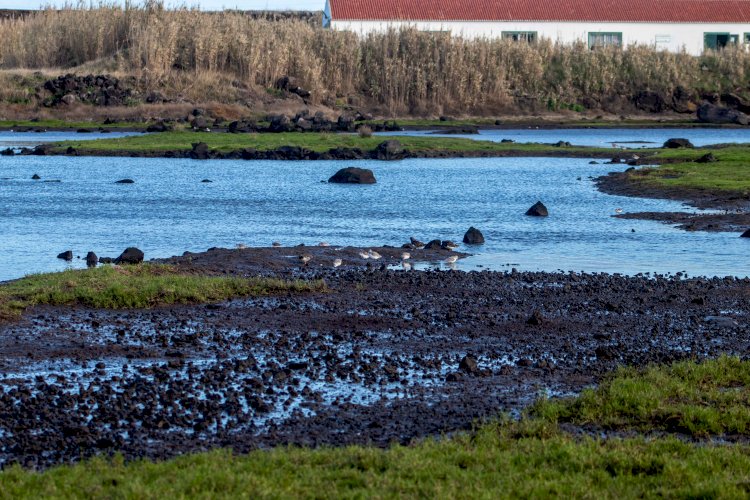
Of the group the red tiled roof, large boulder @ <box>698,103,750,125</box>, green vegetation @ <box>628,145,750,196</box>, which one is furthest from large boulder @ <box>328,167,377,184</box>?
the red tiled roof

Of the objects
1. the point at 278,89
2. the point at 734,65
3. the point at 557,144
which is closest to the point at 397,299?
the point at 557,144

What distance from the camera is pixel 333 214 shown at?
26578 millimetres

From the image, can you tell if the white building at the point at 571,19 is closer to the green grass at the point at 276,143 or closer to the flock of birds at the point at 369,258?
the green grass at the point at 276,143

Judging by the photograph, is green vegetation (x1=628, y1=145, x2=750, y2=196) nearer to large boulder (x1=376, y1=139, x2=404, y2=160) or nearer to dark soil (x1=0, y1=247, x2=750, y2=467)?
large boulder (x1=376, y1=139, x2=404, y2=160)

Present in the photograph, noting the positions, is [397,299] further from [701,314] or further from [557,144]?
[557,144]

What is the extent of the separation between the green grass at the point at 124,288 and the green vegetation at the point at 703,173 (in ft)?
56.3

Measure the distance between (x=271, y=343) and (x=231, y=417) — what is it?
2.96 m

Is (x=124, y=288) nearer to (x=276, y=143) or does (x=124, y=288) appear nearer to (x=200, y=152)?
(x=200, y=152)

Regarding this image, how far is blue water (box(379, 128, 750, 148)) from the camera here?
5294 cm

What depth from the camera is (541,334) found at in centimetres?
1284

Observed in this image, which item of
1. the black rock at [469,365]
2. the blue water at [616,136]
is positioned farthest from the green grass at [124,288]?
the blue water at [616,136]

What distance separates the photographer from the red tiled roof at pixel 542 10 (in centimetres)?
7712

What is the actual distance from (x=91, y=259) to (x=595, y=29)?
219 feet

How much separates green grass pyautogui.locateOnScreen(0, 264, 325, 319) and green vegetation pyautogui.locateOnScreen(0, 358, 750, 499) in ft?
21.4
